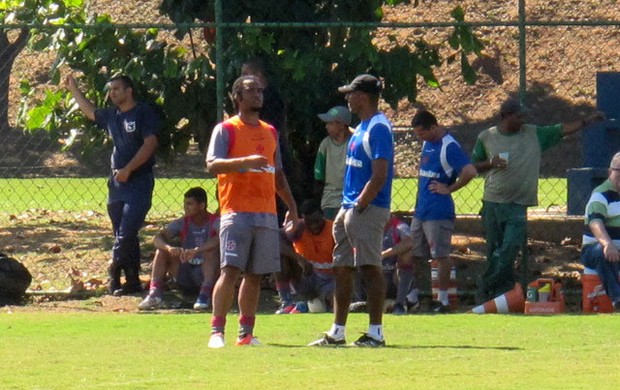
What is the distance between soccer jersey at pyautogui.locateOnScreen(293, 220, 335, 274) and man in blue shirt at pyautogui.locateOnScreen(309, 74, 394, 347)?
284cm

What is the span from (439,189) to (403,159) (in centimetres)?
1327

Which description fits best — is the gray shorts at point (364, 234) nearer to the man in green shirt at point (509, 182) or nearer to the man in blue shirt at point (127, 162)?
the man in green shirt at point (509, 182)

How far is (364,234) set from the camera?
10.4m

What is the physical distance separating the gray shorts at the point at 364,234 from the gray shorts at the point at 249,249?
51 cm

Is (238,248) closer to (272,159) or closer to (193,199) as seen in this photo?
(272,159)

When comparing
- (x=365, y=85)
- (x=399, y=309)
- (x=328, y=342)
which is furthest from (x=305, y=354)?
(x=399, y=309)

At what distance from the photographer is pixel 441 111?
3009 cm

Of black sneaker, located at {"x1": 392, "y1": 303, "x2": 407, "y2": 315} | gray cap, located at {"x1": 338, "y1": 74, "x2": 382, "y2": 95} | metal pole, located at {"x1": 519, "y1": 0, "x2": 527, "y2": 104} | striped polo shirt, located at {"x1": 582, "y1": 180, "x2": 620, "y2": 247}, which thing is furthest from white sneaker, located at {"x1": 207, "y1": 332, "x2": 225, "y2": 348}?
metal pole, located at {"x1": 519, "y1": 0, "x2": 527, "y2": 104}

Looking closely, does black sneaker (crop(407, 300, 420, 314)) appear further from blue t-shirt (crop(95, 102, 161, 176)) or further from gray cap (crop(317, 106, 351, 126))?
blue t-shirt (crop(95, 102, 161, 176))

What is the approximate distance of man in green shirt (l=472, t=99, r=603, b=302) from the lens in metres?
13.6

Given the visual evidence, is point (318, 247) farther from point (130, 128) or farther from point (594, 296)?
point (594, 296)

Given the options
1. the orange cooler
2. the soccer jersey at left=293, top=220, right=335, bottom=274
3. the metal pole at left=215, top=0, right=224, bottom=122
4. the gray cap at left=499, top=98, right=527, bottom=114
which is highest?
the metal pole at left=215, top=0, right=224, bottom=122

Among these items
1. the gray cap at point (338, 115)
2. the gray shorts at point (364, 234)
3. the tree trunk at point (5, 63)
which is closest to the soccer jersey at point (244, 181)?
the gray shorts at point (364, 234)

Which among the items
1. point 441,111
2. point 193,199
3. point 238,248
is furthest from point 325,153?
point 441,111
